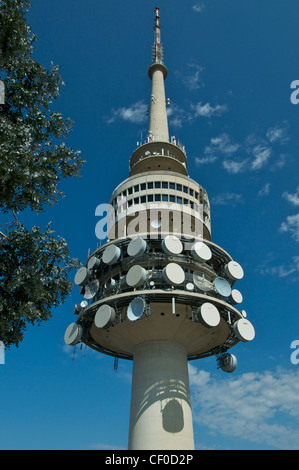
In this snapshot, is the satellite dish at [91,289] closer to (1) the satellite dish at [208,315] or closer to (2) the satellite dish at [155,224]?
(2) the satellite dish at [155,224]

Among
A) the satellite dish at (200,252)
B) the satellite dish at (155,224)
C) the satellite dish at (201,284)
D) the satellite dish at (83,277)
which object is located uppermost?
the satellite dish at (155,224)

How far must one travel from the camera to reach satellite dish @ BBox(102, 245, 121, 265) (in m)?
31.6

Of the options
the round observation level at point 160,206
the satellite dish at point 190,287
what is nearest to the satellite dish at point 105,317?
the satellite dish at point 190,287

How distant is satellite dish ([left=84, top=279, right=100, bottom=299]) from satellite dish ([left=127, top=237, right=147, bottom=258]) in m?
5.04

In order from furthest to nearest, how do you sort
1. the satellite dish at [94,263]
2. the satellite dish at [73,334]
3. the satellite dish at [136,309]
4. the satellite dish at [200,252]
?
the satellite dish at [94,263], the satellite dish at [73,334], the satellite dish at [200,252], the satellite dish at [136,309]

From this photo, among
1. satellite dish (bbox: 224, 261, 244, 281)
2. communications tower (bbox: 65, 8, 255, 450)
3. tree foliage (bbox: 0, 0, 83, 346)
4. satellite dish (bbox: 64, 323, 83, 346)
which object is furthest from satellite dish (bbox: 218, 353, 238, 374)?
tree foliage (bbox: 0, 0, 83, 346)

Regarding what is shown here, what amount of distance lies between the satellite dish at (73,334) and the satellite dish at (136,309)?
21.0 ft

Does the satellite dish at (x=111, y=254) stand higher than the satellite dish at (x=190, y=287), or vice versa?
the satellite dish at (x=111, y=254)

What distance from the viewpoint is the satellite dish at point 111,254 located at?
104 ft

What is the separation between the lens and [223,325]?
32.6 metres

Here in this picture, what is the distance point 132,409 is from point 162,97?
42556 millimetres

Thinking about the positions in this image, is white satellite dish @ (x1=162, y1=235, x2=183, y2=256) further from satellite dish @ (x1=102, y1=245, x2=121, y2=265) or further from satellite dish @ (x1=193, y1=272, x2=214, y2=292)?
satellite dish @ (x1=102, y1=245, x2=121, y2=265)
